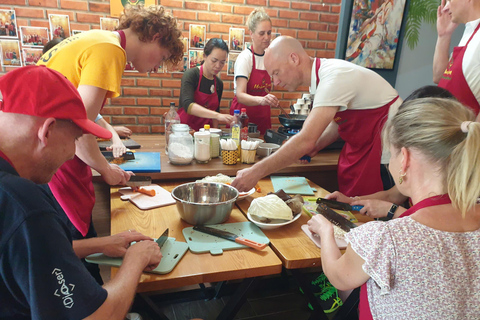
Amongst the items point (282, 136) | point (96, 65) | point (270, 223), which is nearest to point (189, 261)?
point (270, 223)

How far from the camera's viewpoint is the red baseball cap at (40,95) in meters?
0.73

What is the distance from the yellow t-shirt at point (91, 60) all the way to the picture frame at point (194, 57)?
2.44 metres

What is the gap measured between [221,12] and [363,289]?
138 inches

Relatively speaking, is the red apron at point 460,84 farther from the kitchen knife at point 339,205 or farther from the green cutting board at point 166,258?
the green cutting board at point 166,258

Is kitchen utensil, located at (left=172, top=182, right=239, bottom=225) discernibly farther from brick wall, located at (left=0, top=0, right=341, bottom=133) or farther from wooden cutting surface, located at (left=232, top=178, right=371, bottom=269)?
brick wall, located at (left=0, top=0, right=341, bottom=133)

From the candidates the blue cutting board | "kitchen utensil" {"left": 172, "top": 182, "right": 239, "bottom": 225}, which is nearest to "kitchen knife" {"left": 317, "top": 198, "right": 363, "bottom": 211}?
"kitchen utensil" {"left": 172, "top": 182, "right": 239, "bottom": 225}

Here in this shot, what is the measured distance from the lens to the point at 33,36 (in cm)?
335

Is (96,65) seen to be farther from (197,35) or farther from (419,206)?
(197,35)

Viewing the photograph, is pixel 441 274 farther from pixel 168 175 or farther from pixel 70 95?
pixel 168 175

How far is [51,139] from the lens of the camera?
2.56 ft

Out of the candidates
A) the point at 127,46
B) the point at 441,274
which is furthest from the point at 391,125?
the point at 127,46

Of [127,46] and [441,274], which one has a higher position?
[127,46]

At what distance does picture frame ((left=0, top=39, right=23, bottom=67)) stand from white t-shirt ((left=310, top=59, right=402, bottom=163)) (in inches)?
127

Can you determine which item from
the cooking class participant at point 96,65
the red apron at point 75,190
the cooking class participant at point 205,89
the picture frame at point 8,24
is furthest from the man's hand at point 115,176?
the picture frame at point 8,24
